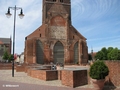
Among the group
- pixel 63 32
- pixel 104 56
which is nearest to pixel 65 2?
pixel 63 32

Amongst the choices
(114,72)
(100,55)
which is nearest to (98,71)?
(114,72)

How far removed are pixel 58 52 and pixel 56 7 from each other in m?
14.9

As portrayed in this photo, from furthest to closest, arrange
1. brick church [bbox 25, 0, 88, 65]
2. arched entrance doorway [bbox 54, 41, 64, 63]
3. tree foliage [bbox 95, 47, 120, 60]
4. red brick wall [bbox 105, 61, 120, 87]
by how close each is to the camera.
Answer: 1. tree foliage [bbox 95, 47, 120, 60]
2. arched entrance doorway [bbox 54, 41, 64, 63]
3. brick church [bbox 25, 0, 88, 65]
4. red brick wall [bbox 105, 61, 120, 87]

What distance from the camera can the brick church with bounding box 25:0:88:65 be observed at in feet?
161

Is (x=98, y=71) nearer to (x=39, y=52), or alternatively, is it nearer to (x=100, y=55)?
(x=39, y=52)

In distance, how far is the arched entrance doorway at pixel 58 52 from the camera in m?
50.7

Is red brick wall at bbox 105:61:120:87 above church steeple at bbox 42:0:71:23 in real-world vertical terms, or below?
below

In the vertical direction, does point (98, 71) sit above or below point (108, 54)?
below

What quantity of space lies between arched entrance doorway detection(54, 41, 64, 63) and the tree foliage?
72.9 feet

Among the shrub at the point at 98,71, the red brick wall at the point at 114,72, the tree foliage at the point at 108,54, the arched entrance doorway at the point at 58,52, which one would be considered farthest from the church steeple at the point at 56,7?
the shrub at the point at 98,71

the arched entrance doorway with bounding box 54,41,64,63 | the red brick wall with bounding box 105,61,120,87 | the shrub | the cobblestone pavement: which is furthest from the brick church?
the shrub

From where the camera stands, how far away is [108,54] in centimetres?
6800

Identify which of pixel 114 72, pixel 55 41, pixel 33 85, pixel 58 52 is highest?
pixel 55 41

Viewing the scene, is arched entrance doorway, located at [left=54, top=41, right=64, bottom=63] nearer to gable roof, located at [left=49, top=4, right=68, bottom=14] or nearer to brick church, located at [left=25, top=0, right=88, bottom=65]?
brick church, located at [left=25, top=0, right=88, bottom=65]
